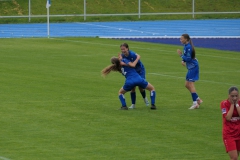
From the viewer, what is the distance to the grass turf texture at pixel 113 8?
178 ft

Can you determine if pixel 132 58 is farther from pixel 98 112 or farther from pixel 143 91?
pixel 98 112

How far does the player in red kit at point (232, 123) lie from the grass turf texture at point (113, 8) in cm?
4117

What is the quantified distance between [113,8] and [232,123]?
45879mm

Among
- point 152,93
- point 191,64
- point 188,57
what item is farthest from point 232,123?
point 191,64

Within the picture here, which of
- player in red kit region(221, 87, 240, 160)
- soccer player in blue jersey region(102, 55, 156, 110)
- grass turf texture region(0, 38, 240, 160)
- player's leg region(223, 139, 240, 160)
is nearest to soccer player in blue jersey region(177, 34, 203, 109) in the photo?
grass turf texture region(0, 38, 240, 160)

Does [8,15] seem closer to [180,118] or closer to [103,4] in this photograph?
[103,4]

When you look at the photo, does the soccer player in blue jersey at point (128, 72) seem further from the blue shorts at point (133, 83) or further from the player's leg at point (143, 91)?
the player's leg at point (143, 91)

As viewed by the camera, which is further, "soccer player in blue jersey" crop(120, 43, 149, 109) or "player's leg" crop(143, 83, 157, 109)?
"player's leg" crop(143, 83, 157, 109)

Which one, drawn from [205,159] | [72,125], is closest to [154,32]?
[72,125]

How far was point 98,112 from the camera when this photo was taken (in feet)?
61.3

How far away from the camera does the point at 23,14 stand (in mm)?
54188

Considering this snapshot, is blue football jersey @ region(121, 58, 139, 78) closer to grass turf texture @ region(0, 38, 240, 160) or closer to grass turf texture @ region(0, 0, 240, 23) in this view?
grass turf texture @ region(0, 38, 240, 160)

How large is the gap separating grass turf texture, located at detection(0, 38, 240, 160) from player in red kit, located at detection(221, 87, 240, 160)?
1.75 meters

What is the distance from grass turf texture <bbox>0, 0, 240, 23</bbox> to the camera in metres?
54.2
